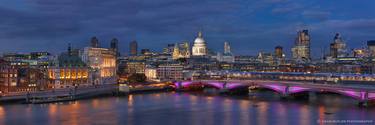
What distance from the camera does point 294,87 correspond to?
49781 mm

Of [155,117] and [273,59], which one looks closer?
[155,117]

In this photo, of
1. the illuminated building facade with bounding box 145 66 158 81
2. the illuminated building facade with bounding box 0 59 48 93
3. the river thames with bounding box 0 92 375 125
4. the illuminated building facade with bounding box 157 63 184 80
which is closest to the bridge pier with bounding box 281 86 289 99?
the river thames with bounding box 0 92 375 125

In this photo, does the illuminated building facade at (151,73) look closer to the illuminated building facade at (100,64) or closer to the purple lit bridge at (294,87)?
the illuminated building facade at (100,64)

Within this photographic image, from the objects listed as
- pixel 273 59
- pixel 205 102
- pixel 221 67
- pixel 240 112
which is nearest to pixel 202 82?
pixel 205 102

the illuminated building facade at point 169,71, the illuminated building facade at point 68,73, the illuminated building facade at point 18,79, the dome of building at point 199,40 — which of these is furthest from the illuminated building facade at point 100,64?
the dome of building at point 199,40

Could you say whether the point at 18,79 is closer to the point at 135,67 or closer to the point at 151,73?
the point at 151,73

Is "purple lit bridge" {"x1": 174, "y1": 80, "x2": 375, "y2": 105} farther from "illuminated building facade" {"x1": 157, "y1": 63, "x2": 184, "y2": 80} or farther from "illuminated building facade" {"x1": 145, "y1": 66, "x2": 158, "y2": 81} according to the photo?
"illuminated building facade" {"x1": 145, "y1": 66, "x2": 158, "y2": 81}

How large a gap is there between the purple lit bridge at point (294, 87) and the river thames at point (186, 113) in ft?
3.53

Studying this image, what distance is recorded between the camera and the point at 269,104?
44.8 metres

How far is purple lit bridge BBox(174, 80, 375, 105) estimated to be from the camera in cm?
4125

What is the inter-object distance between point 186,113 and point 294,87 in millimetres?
15702

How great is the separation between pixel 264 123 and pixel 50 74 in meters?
38.4

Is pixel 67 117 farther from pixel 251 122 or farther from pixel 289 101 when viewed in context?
pixel 289 101

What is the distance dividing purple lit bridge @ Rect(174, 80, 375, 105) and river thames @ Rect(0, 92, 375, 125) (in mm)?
1076
